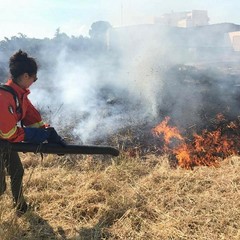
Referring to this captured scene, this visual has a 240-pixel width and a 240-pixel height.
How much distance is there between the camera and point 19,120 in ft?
11.9

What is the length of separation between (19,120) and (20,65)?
614mm

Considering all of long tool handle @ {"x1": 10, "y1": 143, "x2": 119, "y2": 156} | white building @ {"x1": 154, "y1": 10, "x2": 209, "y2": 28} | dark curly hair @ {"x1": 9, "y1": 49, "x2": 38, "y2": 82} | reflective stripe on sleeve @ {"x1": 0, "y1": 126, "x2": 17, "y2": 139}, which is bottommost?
long tool handle @ {"x1": 10, "y1": 143, "x2": 119, "y2": 156}

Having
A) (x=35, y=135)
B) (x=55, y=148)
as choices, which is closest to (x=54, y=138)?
(x=55, y=148)

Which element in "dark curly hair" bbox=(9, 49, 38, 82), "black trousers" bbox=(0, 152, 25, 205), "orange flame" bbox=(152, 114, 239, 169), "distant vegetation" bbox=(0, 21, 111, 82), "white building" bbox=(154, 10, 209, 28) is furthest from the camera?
"white building" bbox=(154, 10, 209, 28)

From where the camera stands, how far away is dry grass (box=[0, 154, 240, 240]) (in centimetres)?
354

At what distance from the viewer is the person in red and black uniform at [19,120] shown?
3.29 meters

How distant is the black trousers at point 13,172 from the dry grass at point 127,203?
19 centimetres

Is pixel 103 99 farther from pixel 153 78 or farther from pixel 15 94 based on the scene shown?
pixel 15 94

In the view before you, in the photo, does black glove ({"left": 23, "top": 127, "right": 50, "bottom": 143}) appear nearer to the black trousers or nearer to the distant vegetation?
the black trousers

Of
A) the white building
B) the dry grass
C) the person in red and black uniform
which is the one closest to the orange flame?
the dry grass

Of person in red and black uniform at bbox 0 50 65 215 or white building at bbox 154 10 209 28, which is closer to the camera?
person in red and black uniform at bbox 0 50 65 215

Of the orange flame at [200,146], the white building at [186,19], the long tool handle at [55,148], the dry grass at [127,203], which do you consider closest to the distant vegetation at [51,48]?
the orange flame at [200,146]

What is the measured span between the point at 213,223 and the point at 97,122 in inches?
175

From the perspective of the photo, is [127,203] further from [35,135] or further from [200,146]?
[200,146]
